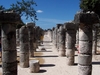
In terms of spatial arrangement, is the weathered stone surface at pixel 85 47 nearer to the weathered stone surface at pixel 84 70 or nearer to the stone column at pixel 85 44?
the stone column at pixel 85 44

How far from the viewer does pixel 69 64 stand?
15.2 m

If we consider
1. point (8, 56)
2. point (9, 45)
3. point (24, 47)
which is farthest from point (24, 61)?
point (9, 45)

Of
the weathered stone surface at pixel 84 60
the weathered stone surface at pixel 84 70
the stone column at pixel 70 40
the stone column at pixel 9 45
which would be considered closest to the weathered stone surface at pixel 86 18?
the weathered stone surface at pixel 84 60

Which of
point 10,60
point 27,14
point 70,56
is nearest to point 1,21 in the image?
point 10,60

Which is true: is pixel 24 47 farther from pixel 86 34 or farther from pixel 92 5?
pixel 92 5

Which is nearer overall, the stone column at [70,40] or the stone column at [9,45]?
the stone column at [9,45]

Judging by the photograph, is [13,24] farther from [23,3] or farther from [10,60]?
[23,3]

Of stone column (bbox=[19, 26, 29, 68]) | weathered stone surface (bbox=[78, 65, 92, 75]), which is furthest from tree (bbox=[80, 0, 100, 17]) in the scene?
weathered stone surface (bbox=[78, 65, 92, 75])

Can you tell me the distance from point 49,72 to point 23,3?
1669 inches

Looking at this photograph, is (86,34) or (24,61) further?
(24,61)

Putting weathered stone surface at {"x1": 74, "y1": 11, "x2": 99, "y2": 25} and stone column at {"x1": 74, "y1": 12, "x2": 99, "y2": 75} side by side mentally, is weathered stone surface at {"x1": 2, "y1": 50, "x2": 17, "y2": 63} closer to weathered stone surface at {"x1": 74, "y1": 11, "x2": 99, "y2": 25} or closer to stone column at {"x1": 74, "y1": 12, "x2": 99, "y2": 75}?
stone column at {"x1": 74, "y1": 12, "x2": 99, "y2": 75}

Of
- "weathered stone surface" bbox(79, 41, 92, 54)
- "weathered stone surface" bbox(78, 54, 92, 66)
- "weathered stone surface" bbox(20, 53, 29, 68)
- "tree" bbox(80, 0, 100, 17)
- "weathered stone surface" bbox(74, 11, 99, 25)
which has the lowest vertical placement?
"weathered stone surface" bbox(20, 53, 29, 68)

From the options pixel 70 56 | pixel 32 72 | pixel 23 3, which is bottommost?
pixel 32 72

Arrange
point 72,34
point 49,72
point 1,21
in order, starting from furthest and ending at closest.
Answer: point 72,34 < point 49,72 < point 1,21
